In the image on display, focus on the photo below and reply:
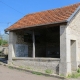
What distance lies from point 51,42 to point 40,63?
4.55m

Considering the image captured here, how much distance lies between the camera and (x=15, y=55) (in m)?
15.3

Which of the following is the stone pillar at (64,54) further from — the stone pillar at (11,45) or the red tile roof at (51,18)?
the stone pillar at (11,45)

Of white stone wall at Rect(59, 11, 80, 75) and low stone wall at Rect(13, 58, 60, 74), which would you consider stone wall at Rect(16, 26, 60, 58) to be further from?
white stone wall at Rect(59, 11, 80, 75)

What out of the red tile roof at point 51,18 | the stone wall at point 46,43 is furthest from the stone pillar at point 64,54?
the stone wall at point 46,43

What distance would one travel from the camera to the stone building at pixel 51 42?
12.0 metres

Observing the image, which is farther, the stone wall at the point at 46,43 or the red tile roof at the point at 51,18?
the stone wall at the point at 46,43

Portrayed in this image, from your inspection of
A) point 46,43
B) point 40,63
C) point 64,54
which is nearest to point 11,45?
Answer: point 40,63

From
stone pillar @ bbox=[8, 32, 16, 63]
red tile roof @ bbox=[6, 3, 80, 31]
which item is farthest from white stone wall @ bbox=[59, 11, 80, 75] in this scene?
stone pillar @ bbox=[8, 32, 16, 63]

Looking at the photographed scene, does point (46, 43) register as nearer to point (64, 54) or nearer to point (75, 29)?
point (75, 29)

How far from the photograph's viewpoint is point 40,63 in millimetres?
13133

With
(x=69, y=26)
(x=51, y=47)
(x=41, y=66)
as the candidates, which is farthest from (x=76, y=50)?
(x=51, y=47)

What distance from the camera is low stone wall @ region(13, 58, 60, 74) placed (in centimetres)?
1230

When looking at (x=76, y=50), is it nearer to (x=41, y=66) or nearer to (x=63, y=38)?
(x=63, y=38)

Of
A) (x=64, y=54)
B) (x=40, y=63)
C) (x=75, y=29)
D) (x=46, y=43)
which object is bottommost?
(x=40, y=63)
